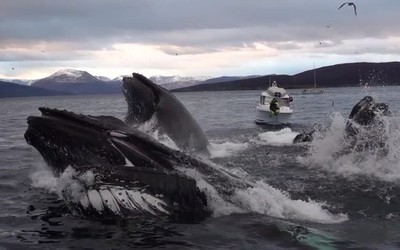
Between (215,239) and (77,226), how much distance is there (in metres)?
2.14

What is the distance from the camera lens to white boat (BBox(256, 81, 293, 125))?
3706 centimetres

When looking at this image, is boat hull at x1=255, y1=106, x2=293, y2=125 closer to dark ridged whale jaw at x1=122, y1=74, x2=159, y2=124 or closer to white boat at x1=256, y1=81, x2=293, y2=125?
white boat at x1=256, y1=81, x2=293, y2=125

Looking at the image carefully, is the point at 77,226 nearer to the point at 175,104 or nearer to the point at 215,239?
the point at 215,239

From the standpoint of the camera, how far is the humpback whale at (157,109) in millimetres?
13875

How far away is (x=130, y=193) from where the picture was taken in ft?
26.0

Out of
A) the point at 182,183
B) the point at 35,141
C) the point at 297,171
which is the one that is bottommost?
the point at 297,171

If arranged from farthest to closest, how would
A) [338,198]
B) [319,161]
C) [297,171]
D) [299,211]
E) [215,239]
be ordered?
[319,161] → [297,171] → [338,198] → [299,211] → [215,239]

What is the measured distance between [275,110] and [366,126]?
2140 centimetres

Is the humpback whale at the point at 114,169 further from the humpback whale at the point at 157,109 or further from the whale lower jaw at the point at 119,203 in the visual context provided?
the humpback whale at the point at 157,109

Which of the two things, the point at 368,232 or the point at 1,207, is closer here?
the point at 368,232

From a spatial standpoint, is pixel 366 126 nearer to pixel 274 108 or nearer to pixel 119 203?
pixel 119 203

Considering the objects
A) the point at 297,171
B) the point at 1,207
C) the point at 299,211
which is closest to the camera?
the point at 299,211

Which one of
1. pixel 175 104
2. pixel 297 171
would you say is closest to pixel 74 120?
pixel 175 104

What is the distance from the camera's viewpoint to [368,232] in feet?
27.2
